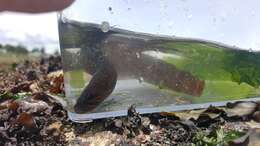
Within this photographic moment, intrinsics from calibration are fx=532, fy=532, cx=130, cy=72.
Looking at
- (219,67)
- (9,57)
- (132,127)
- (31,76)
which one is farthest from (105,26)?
(9,57)

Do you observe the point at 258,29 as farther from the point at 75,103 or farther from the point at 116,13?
the point at 75,103

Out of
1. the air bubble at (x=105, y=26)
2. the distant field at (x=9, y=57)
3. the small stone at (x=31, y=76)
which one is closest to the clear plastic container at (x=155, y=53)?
the air bubble at (x=105, y=26)

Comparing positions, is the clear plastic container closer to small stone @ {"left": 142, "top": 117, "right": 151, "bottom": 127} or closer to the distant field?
small stone @ {"left": 142, "top": 117, "right": 151, "bottom": 127}

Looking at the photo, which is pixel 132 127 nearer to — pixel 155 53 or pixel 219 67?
pixel 155 53

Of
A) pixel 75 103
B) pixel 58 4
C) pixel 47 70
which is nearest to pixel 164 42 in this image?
pixel 75 103

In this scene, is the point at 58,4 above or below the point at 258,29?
above

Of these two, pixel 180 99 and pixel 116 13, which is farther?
pixel 180 99

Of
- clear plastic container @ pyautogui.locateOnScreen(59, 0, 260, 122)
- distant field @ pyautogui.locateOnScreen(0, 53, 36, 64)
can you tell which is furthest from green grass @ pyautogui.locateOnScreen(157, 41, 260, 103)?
distant field @ pyautogui.locateOnScreen(0, 53, 36, 64)

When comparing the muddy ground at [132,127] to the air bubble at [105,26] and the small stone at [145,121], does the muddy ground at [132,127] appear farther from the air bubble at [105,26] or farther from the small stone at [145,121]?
the air bubble at [105,26]
